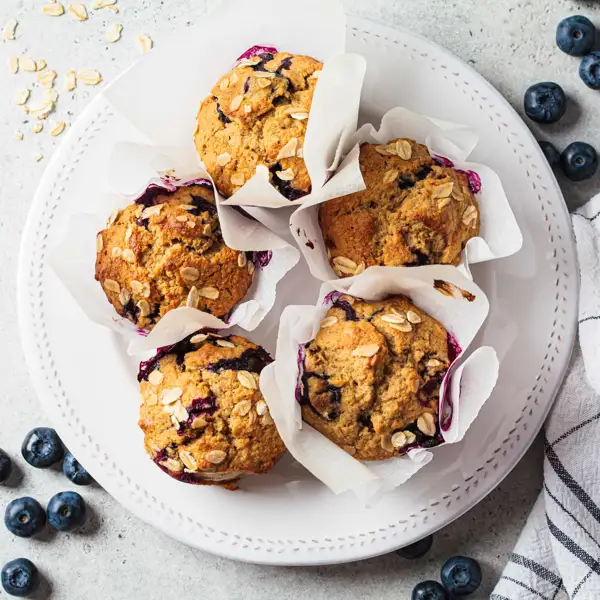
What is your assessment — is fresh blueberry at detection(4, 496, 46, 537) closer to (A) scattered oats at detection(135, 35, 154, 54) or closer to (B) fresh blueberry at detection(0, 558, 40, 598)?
(B) fresh blueberry at detection(0, 558, 40, 598)

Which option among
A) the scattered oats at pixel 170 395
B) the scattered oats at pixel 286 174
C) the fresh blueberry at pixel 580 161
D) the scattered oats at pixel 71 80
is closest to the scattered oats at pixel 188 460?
the scattered oats at pixel 170 395

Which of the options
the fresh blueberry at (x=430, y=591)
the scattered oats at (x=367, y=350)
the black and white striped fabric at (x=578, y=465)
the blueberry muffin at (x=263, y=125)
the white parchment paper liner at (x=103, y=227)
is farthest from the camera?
the fresh blueberry at (x=430, y=591)

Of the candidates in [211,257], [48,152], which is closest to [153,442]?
[211,257]

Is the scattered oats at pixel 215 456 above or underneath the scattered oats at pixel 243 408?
underneath

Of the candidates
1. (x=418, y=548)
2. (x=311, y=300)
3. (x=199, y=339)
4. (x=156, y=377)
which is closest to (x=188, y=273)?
(x=199, y=339)

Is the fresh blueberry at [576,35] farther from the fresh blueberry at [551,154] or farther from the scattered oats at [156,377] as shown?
the scattered oats at [156,377]

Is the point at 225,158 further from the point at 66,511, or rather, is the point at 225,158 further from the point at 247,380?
the point at 66,511

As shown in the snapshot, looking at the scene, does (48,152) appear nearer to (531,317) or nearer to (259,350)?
(259,350)
